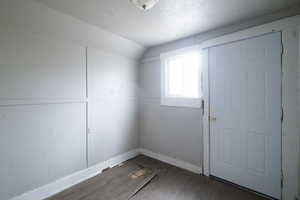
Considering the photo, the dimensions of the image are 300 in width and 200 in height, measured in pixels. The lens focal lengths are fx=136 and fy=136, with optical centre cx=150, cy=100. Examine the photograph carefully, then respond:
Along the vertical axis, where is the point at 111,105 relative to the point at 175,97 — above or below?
below

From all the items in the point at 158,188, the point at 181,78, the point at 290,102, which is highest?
the point at 181,78

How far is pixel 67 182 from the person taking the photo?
1982mm

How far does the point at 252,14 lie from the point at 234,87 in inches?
37.5

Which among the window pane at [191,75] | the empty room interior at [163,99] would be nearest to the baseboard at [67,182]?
the empty room interior at [163,99]

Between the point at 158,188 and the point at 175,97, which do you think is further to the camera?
the point at 175,97

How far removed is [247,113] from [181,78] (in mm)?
1210

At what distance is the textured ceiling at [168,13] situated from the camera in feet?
5.03

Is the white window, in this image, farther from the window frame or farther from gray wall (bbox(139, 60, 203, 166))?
gray wall (bbox(139, 60, 203, 166))

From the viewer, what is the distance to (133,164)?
8.79 feet

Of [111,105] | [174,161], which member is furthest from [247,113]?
[111,105]

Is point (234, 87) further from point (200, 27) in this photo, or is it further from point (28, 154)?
point (28, 154)

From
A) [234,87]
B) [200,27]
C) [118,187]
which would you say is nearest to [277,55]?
[234,87]

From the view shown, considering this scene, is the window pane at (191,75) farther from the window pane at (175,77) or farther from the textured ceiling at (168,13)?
the textured ceiling at (168,13)

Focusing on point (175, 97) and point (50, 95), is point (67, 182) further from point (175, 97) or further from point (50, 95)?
point (175, 97)
